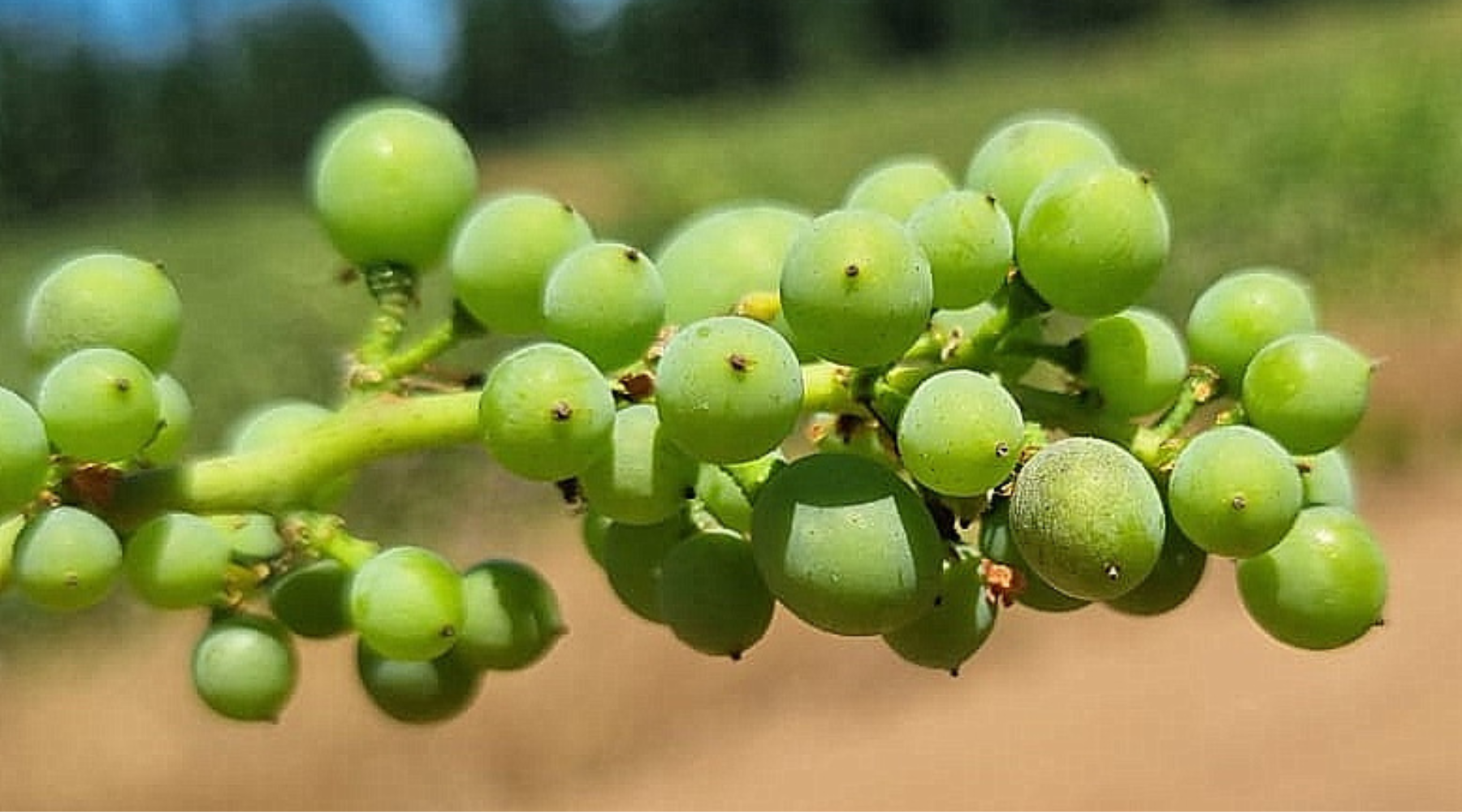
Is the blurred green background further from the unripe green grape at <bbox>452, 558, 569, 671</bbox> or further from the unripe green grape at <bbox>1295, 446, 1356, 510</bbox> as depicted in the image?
the unripe green grape at <bbox>452, 558, 569, 671</bbox>

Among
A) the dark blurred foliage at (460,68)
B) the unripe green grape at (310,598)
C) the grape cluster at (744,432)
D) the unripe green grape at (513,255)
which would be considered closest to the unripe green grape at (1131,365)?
the grape cluster at (744,432)

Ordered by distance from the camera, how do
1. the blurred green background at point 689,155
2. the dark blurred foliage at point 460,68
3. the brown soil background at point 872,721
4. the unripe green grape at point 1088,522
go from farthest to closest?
the dark blurred foliage at point 460,68 < the blurred green background at point 689,155 < the brown soil background at point 872,721 < the unripe green grape at point 1088,522

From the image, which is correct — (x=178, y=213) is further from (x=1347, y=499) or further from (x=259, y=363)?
(x=1347, y=499)

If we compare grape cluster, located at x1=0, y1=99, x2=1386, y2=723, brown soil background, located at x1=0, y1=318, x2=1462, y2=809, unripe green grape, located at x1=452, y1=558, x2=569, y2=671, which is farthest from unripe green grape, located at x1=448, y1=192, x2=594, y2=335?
brown soil background, located at x1=0, y1=318, x2=1462, y2=809

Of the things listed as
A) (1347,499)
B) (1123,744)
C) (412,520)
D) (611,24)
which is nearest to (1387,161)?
(412,520)

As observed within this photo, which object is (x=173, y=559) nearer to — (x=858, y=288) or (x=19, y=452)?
(x=19, y=452)

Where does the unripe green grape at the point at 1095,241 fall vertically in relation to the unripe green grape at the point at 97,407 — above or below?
above

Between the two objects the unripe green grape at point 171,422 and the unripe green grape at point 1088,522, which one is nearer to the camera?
the unripe green grape at point 1088,522

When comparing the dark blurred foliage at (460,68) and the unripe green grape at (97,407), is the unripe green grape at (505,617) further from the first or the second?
the dark blurred foliage at (460,68)
